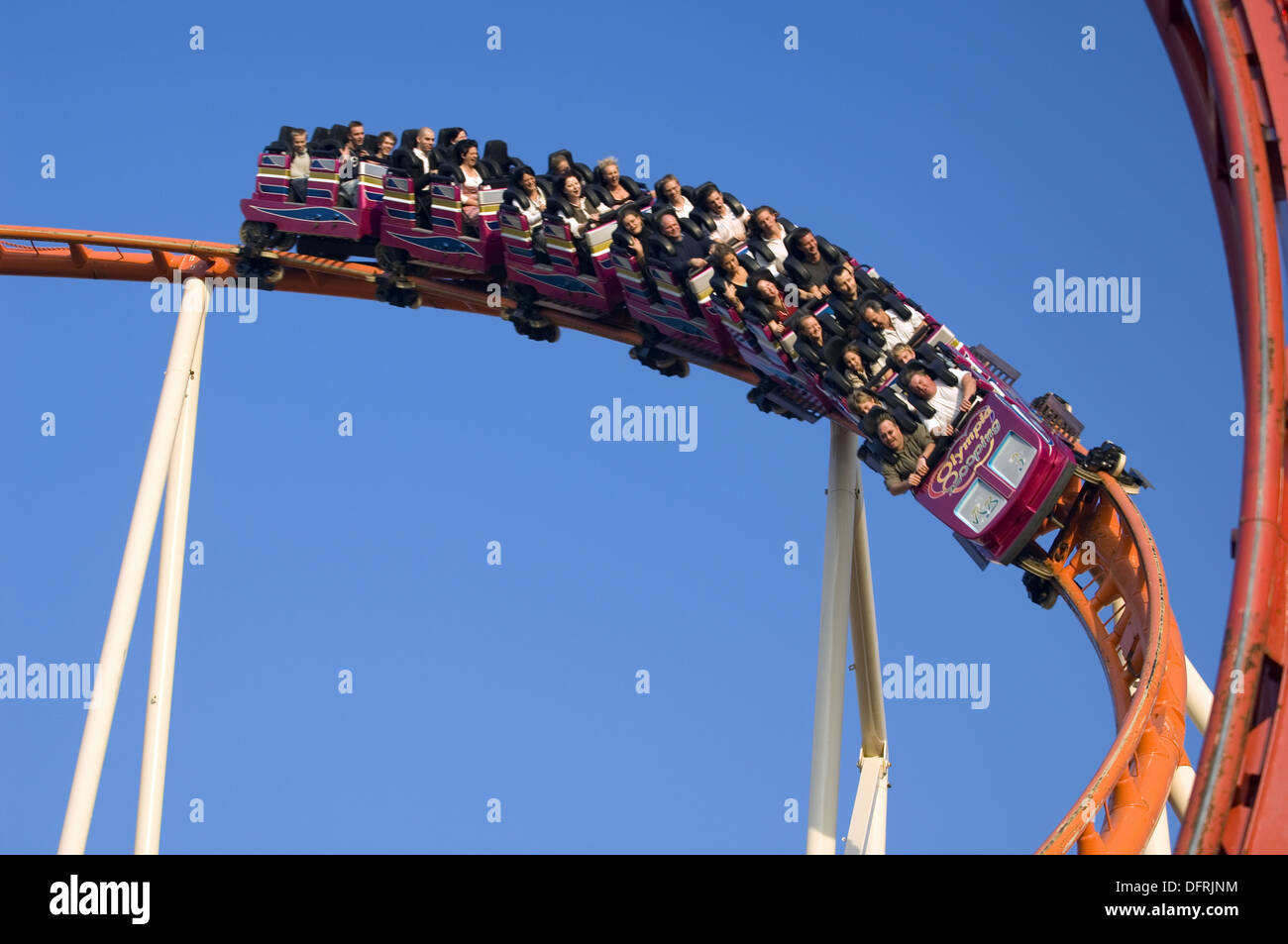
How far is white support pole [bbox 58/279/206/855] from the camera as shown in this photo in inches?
327

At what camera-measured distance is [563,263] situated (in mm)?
9656

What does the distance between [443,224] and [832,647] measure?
11.0 ft

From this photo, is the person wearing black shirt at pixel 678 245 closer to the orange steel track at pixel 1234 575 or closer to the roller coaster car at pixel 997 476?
the roller coaster car at pixel 997 476

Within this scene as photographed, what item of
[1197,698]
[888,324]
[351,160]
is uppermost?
[351,160]

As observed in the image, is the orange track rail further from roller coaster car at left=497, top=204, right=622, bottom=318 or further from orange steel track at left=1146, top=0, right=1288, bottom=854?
orange steel track at left=1146, top=0, right=1288, bottom=854

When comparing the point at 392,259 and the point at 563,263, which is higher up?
the point at 392,259

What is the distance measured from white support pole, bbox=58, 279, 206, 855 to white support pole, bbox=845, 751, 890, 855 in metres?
3.66

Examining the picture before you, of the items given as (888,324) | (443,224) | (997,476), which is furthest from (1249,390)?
(443,224)

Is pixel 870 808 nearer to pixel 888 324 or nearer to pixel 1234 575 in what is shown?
pixel 888 324

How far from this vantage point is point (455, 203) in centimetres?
995

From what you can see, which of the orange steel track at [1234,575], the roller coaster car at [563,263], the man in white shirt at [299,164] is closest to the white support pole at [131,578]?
the man in white shirt at [299,164]

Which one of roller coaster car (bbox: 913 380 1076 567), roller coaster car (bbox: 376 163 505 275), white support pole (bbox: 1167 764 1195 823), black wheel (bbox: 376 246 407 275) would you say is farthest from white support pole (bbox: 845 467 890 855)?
black wheel (bbox: 376 246 407 275)

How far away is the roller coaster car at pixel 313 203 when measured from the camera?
10.2m
